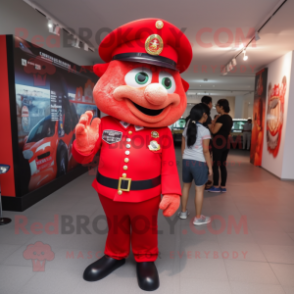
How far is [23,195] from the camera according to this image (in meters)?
3.32

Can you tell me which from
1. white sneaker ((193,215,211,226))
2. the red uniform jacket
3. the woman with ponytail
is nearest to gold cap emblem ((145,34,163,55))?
the red uniform jacket

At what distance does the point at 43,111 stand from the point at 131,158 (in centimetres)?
243

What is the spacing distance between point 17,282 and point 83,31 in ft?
12.5

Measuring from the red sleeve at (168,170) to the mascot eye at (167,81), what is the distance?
324mm

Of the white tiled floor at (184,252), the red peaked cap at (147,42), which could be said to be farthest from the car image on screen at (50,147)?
the red peaked cap at (147,42)

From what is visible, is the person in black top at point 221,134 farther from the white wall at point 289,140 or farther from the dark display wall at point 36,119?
the dark display wall at point 36,119

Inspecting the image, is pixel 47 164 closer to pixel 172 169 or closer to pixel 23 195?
pixel 23 195

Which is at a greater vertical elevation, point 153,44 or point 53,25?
point 53,25

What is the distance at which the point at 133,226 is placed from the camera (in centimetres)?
200

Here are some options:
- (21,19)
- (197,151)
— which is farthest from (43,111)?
(197,151)

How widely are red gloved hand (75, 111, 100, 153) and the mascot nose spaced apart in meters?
0.40

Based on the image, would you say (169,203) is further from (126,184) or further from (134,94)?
(134,94)

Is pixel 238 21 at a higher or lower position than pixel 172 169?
higher

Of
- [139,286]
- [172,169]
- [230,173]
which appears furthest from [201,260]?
[230,173]
